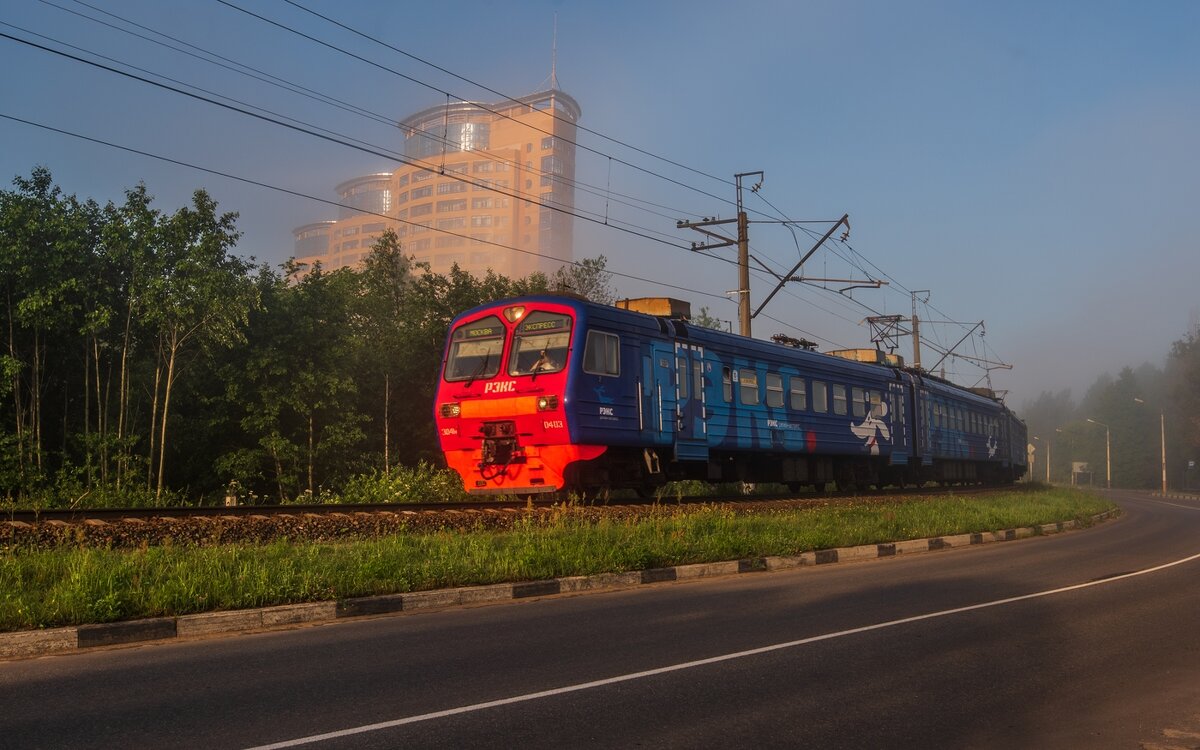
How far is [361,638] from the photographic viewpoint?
6.91 m

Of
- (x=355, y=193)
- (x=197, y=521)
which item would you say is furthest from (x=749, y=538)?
(x=355, y=193)

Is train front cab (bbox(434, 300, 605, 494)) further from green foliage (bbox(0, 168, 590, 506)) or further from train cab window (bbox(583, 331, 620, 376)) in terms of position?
green foliage (bbox(0, 168, 590, 506))

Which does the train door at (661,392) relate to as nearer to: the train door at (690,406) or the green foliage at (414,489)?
the train door at (690,406)

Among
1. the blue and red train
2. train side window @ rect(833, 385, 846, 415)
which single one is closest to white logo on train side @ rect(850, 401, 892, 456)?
train side window @ rect(833, 385, 846, 415)

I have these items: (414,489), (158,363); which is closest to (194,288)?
(158,363)

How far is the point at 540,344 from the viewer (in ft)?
50.6

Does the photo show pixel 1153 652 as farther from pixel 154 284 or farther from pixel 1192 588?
pixel 154 284

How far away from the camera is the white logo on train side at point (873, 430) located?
24.2 metres

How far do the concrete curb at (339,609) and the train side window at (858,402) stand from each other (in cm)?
1180

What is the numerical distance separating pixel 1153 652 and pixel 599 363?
32.0 feet

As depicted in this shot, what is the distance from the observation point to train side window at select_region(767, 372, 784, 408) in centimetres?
2005

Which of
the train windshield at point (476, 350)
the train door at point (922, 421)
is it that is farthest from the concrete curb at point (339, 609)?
the train door at point (922, 421)

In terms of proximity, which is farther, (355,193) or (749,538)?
(355,193)

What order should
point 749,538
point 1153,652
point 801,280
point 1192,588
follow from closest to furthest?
point 1153,652
point 1192,588
point 749,538
point 801,280
